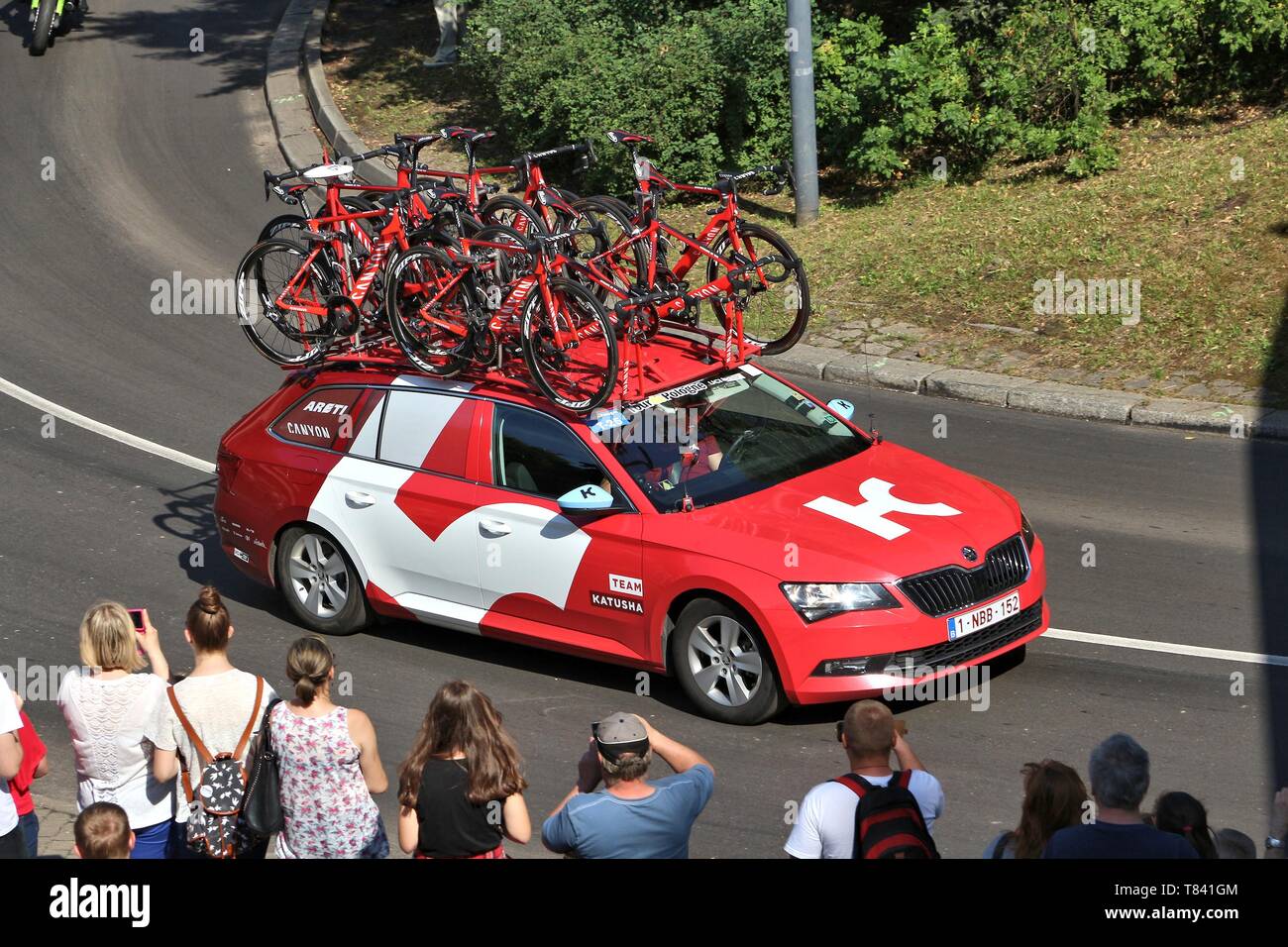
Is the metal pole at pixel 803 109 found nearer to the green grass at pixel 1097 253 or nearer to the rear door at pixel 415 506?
the green grass at pixel 1097 253

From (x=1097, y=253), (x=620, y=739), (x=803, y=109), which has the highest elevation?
(x=803, y=109)

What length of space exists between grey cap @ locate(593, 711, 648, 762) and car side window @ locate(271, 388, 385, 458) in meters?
4.82

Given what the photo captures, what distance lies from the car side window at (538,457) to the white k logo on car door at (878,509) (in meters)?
1.25

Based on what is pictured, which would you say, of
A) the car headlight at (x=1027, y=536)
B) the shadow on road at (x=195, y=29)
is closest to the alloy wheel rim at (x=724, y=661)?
the car headlight at (x=1027, y=536)

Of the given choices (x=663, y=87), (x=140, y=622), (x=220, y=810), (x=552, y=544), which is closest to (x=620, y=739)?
(x=220, y=810)

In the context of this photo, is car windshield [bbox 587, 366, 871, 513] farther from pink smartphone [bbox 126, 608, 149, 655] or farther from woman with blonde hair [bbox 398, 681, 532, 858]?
woman with blonde hair [bbox 398, 681, 532, 858]

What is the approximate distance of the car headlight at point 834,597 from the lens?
8383 mm

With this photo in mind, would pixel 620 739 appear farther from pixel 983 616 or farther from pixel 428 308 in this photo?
pixel 428 308

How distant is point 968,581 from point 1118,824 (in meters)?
3.45

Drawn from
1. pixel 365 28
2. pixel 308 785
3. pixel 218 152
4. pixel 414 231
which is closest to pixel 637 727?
pixel 308 785

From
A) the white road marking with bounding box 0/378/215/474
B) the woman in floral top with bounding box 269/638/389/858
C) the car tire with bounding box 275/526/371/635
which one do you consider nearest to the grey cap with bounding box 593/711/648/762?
the woman in floral top with bounding box 269/638/389/858

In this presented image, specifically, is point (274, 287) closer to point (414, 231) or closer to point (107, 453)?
point (414, 231)

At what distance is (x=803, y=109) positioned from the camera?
1795 centimetres

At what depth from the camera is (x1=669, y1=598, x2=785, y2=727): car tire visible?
8.61 m
